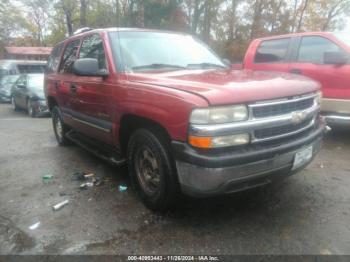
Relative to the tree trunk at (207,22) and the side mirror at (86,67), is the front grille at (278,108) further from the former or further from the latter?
the tree trunk at (207,22)

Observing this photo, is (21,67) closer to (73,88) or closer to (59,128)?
(59,128)

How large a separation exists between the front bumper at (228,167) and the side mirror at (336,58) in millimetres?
3080

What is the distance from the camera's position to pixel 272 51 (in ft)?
20.0

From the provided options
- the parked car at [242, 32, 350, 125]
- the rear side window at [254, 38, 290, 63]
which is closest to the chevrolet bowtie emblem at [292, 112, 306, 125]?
the parked car at [242, 32, 350, 125]

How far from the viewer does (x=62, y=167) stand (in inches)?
178

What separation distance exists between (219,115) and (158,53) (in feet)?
5.32

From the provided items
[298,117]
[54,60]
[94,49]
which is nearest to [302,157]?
[298,117]

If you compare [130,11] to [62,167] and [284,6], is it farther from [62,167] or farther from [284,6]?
[62,167]

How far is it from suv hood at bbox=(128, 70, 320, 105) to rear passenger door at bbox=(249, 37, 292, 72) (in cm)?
294

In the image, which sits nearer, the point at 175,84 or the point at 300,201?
the point at 175,84

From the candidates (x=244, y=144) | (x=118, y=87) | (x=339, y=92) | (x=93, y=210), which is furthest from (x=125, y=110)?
(x=339, y=92)

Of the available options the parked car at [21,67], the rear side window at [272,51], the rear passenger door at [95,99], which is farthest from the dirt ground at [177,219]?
the parked car at [21,67]

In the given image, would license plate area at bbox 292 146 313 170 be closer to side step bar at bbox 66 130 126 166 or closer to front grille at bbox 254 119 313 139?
front grille at bbox 254 119 313 139

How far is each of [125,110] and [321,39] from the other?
4.10 meters
